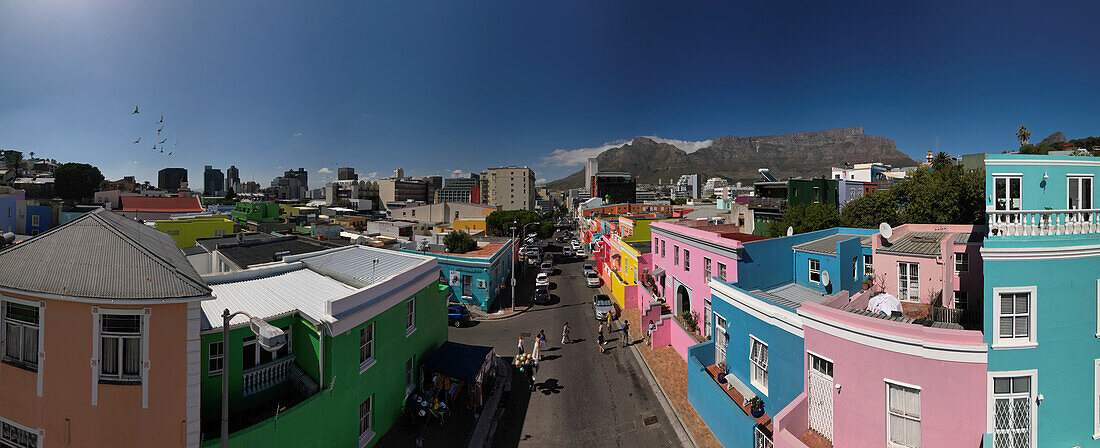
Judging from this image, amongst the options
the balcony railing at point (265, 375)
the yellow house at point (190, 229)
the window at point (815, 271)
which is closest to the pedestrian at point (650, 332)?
the window at point (815, 271)

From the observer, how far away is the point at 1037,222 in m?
7.78

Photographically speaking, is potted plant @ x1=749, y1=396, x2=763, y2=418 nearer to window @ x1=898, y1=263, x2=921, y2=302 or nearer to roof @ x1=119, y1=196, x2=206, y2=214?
window @ x1=898, y1=263, x2=921, y2=302

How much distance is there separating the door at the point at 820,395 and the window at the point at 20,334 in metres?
16.4

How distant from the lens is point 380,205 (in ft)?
486

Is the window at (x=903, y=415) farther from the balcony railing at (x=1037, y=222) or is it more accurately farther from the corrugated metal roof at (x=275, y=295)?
the corrugated metal roof at (x=275, y=295)

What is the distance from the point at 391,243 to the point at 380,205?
4823 inches

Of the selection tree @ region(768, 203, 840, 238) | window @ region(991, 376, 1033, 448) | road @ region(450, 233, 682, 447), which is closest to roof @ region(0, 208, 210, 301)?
road @ region(450, 233, 682, 447)

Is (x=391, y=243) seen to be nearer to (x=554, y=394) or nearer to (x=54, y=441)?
(x=554, y=394)

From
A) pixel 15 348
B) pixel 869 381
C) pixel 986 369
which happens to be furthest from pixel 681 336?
pixel 15 348

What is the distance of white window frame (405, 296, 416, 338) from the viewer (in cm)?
1415

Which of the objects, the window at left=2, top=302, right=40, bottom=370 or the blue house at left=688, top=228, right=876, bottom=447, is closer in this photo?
the window at left=2, top=302, right=40, bottom=370

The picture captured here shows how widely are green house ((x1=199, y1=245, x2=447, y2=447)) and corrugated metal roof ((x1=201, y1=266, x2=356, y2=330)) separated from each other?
3 centimetres

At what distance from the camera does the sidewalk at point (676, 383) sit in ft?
42.9

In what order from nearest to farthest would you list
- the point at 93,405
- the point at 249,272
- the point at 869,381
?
the point at 93,405 < the point at 869,381 < the point at 249,272
